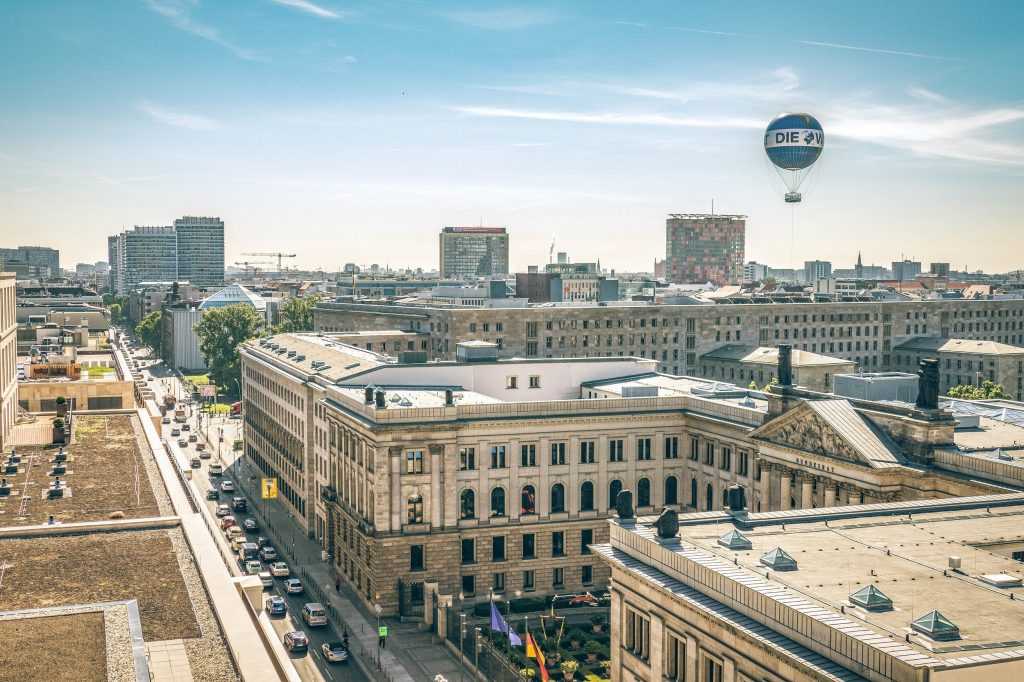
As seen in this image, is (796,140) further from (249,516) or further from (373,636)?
(373,636)

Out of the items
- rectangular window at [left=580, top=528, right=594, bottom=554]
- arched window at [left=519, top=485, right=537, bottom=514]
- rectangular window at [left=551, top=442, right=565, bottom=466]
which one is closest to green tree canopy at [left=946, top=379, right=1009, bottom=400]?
rectangular window at [left=580, top=528, right=594, bottom=554]

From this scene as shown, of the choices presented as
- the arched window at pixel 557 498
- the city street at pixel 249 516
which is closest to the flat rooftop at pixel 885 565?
the city street at pixel 249 516

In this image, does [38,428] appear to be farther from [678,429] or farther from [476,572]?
[678,429]

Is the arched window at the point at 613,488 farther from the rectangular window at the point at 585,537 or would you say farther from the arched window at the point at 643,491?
the rectangular window at the point at 585,537

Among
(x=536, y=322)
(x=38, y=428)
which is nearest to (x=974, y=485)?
(x=38, y=428)

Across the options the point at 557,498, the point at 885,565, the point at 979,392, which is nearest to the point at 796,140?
the point at 979,392

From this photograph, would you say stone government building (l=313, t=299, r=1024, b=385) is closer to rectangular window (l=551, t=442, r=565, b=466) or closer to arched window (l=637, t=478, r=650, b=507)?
arched window (l=637, t=478, r=650, b=507)
